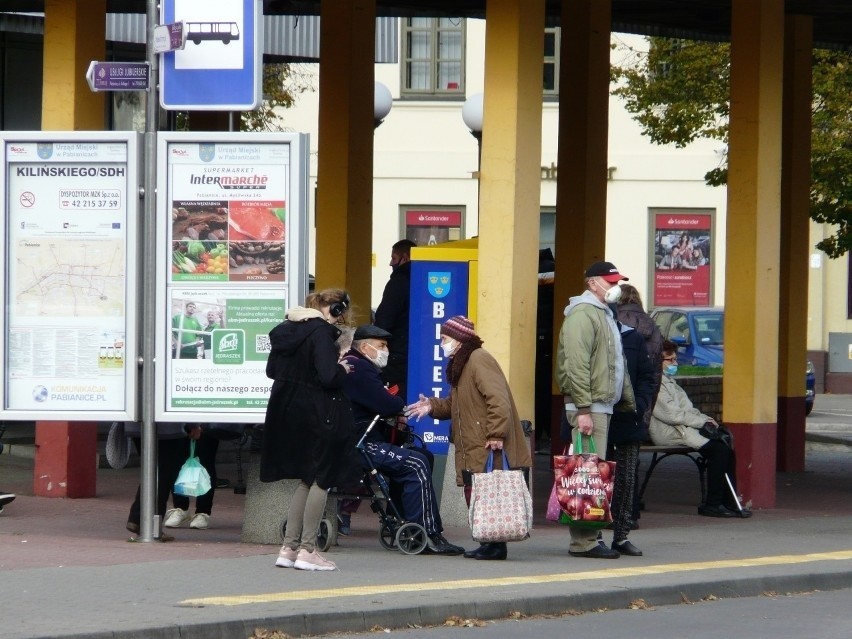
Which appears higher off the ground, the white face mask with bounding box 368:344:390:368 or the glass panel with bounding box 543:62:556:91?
the glass panel with bounding box 543:62:556:91

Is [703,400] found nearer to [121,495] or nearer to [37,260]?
[121,495]

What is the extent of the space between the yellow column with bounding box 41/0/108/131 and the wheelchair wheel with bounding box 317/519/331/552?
4.62 metres

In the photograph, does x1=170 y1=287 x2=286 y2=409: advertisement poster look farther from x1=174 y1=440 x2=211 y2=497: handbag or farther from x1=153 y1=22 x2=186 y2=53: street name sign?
x1=153 y1=22 x2=186 y2=53: street name sign

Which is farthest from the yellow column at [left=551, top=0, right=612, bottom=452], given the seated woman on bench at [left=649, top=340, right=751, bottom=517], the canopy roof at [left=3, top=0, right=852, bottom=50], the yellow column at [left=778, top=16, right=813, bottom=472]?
the seated woman on bench at [left=649, top=340, right=751, bottom=517]

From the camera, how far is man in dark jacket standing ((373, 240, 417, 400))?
14.7m

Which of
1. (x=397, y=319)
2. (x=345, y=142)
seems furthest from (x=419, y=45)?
(x=397, y=319)

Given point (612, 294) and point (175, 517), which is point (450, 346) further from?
point (175, 517)

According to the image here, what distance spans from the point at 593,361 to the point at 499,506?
45.4 inches

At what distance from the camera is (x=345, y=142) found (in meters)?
17.5

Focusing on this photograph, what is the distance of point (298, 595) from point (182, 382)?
2.54m


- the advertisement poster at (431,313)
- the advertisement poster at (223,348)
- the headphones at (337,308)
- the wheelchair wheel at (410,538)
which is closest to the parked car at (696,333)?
the advertisement poster at (431,313)

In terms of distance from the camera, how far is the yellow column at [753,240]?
1450 centimetres

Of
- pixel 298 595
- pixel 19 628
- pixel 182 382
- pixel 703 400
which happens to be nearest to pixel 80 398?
pixel 182 382

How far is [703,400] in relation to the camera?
20.8 meters
